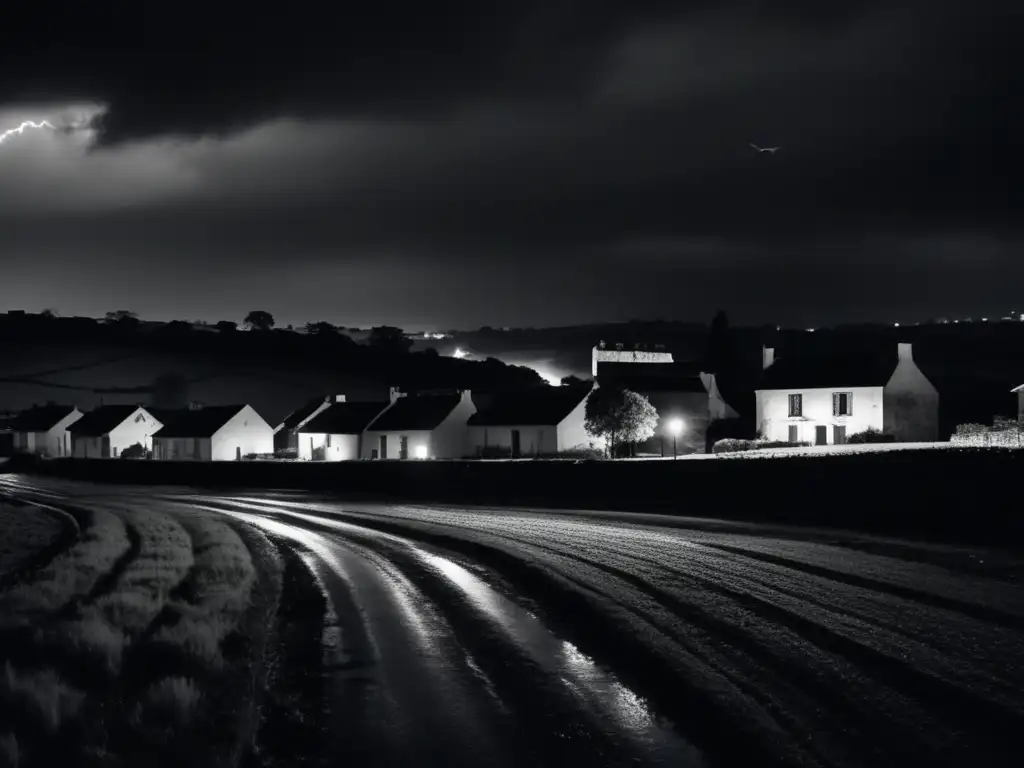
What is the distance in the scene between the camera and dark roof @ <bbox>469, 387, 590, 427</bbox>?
72875 millimetres

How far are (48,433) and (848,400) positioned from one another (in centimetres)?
8738

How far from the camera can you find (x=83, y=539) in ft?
94.4

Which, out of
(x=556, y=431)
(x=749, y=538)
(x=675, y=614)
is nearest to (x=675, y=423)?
(x=556, y=431)

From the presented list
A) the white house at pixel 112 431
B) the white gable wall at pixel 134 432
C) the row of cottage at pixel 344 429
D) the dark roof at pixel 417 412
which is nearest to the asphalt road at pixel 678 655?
the row of cottage at pixel 344 429

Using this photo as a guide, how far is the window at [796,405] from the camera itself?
2633 inches

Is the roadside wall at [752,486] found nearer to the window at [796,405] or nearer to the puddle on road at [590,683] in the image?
the puddle on road at [590,683]

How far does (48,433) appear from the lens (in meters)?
114

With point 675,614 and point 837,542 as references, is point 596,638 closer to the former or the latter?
point 675,614

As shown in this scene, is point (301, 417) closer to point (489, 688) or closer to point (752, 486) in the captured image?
point (752, 486)

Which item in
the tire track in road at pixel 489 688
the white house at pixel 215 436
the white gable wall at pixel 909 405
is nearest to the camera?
the tire track in road at pixel 489 688

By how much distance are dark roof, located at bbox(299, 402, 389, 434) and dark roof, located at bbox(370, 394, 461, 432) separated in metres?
1.99

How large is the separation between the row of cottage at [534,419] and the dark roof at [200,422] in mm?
139

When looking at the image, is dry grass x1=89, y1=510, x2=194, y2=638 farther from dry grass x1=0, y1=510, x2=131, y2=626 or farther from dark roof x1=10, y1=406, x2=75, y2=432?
dark roof x1=10, y1=406, x2=75, y2=432

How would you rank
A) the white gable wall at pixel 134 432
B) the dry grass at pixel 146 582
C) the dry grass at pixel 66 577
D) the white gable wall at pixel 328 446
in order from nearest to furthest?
the dry grass at pixel 146 582
the dry grass at pixel 66 577
the white gable wall at pixel 328 446
the white gable wall at pixel 134 432
